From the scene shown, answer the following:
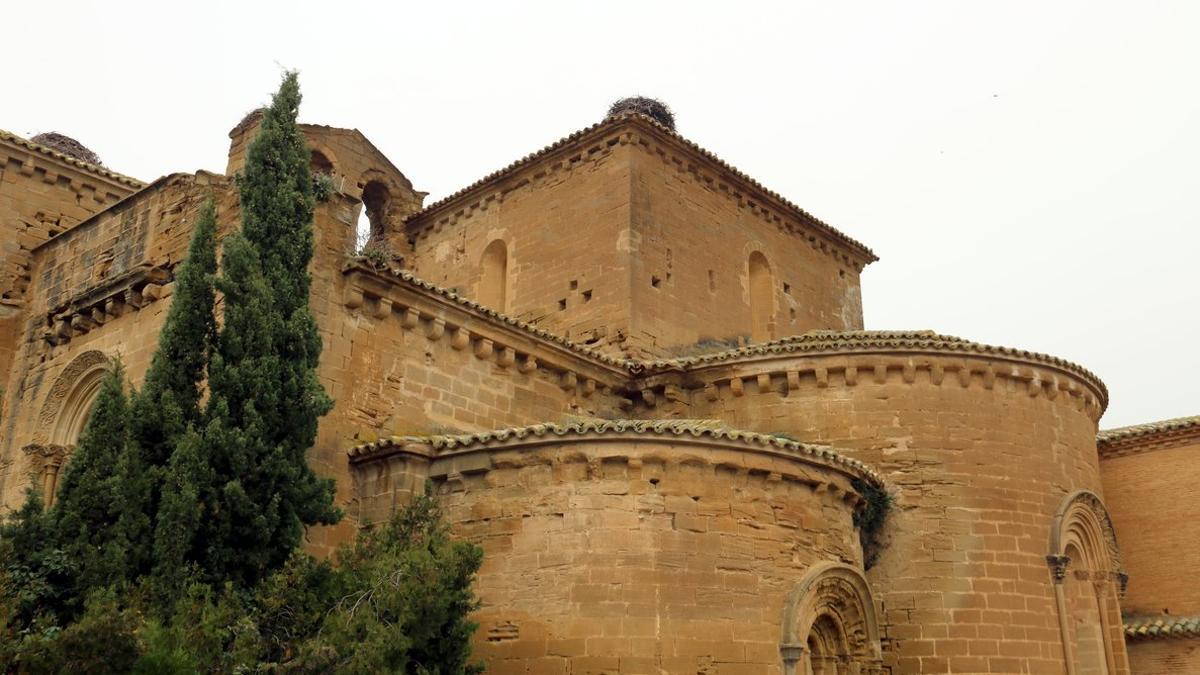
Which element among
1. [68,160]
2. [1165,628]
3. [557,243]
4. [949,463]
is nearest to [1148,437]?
[1165,628]

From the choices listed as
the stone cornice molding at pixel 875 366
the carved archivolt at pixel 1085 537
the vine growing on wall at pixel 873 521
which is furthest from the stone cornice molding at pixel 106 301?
the carved archivolt at pixel 1085 537

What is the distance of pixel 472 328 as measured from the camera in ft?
43.0

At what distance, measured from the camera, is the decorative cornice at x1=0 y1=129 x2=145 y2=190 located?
15.9 meters

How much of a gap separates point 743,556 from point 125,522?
5.63 metres

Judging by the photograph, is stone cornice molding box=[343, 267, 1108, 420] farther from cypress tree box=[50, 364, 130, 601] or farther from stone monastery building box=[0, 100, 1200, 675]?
cypress tree box=[50, 364, 130, 601]

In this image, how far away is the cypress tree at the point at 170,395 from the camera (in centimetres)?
901

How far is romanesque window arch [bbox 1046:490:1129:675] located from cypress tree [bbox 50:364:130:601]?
10.5 metres

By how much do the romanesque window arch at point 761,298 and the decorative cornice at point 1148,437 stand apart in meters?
5.51

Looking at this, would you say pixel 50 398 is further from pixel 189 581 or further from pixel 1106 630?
pixel 1106 630

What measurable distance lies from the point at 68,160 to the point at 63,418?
5.23 meters

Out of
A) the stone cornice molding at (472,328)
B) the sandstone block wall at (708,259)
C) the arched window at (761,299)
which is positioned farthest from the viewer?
the arched window at (761,299)

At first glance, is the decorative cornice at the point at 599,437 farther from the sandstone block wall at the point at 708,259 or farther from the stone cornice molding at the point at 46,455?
the sandstone block wall at the point at 708,259

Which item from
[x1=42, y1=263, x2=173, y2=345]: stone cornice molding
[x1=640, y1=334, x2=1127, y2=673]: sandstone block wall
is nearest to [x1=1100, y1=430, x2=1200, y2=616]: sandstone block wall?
[x1=640, y1=334, x2=1127, y2=673]: sandstone block wall

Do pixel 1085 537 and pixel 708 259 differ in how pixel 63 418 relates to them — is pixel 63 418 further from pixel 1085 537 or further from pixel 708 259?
pixel 1085 537
